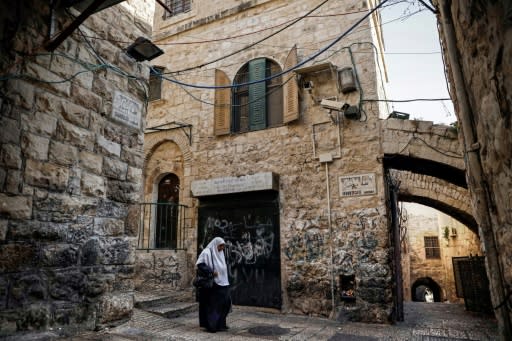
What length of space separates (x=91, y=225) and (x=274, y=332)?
10.2 feet

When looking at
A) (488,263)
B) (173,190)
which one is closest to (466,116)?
(488,263)

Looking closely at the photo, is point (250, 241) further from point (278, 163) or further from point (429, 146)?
point (429, 146)

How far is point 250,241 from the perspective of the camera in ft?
23.7

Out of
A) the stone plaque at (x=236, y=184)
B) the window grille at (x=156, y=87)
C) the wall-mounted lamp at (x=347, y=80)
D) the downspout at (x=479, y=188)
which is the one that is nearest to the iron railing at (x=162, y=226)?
the stone plaque at (x=236, y=184)

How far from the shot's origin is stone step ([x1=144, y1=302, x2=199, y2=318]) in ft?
18.5

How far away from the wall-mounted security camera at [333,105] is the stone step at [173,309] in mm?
4591

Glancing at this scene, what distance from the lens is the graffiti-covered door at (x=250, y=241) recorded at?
22.6ft

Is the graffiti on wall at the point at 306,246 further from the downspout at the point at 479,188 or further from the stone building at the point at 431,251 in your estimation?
the stone building at the point at 431,251

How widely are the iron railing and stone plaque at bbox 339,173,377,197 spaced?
3.63 metres

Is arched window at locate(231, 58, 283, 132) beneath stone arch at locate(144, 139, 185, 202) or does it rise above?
above

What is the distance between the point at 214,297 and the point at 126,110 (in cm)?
299

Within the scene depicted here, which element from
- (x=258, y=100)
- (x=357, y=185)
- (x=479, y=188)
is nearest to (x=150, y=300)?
(x=357, y=185)

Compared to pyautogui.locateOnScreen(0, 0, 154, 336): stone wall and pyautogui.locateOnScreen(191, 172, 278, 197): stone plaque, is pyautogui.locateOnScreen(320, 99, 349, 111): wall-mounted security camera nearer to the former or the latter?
pyautogui.locateOnScreen(191, 172, 278, 197): stone plaque

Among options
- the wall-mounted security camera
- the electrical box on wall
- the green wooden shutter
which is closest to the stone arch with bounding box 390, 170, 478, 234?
the electrical box on wall
